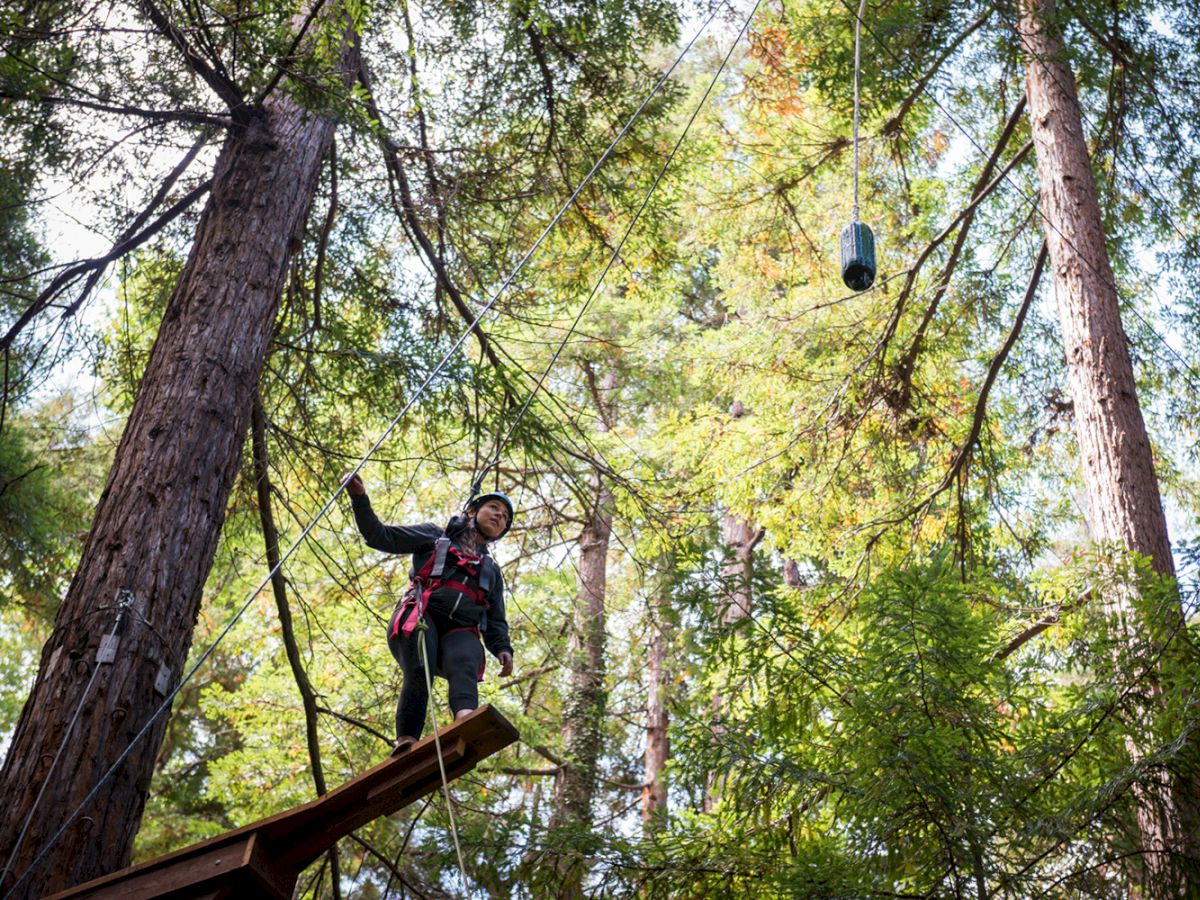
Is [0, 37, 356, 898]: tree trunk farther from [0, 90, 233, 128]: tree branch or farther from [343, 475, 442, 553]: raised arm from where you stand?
[343, 475, 442, 553]: raised arm

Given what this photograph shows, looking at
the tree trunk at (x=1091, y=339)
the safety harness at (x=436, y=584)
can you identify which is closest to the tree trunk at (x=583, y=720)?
the tree trunk at (x=1091, y=339)

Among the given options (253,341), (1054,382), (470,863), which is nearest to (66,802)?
(253,341)

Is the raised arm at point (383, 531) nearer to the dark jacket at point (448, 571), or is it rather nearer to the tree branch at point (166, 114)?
the dark jacket at point (448, 571)

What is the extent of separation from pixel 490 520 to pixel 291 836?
1525 millimetres

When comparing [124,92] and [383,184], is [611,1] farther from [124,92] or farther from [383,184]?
[124,92]

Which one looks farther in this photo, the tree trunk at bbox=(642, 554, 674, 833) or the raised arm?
the tree trunk at bbox=(642, 554, 674, 833)

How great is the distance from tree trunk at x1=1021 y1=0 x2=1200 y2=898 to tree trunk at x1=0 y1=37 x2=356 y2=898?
383 cm

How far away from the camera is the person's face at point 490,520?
4590mm

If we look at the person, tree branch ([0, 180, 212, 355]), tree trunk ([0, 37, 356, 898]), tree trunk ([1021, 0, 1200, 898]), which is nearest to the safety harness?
the person

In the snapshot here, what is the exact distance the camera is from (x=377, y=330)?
23.3ft

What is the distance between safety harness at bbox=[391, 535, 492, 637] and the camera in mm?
4172

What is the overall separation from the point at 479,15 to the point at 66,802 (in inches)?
197

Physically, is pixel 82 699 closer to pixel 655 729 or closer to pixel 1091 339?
pixel 1091 339

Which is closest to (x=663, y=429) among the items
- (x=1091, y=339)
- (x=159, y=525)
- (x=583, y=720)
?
(x=583, y=720)
